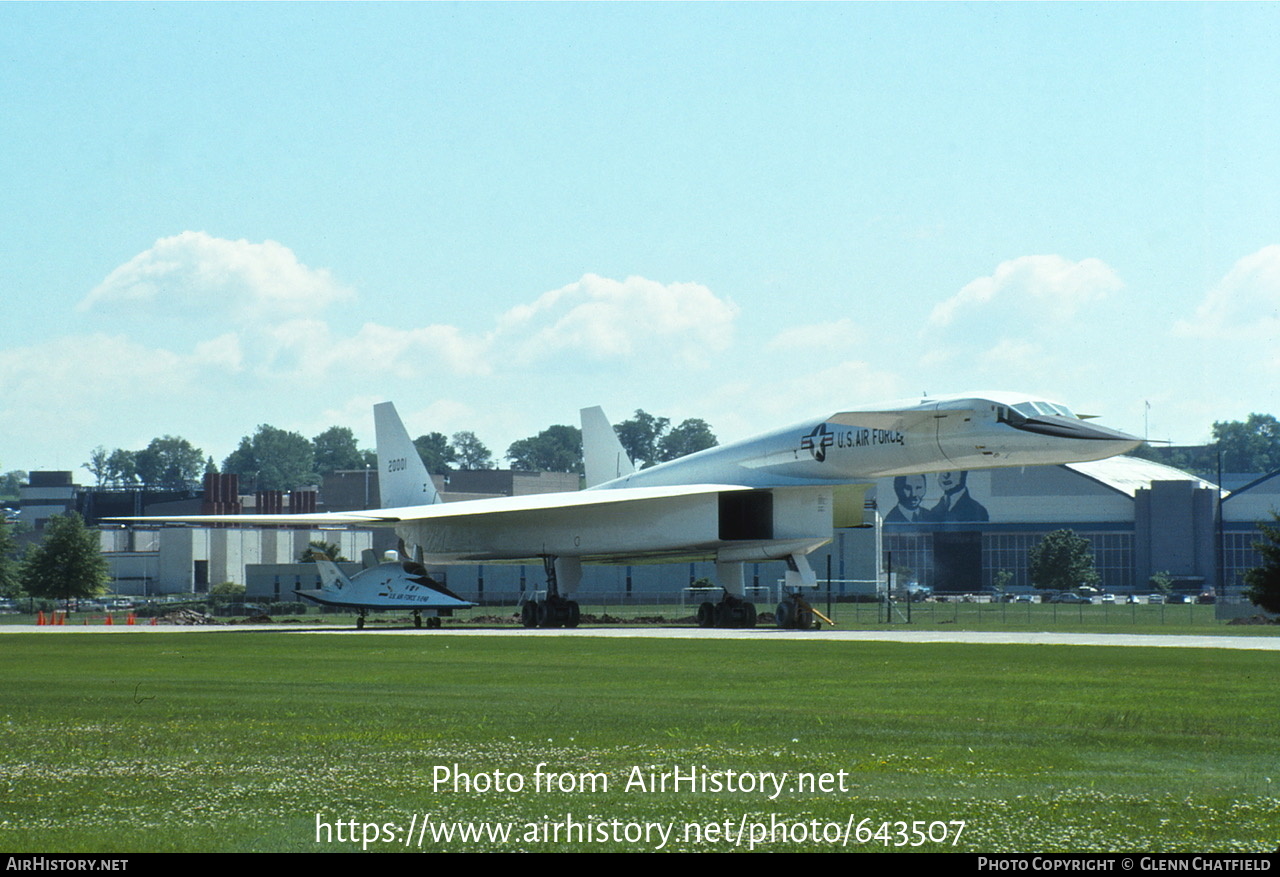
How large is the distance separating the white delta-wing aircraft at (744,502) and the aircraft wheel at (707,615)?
0.04 meters

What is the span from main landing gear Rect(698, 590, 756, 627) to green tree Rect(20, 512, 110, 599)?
3639cm

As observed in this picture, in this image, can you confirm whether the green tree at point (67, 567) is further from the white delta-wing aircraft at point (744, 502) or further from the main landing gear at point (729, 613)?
the main landing gear at point (729, 613)

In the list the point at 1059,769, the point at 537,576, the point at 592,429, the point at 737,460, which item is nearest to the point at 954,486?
the point at 537,576

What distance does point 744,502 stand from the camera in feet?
137

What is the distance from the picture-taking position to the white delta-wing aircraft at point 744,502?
116ft

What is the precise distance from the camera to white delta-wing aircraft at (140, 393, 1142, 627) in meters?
35.4

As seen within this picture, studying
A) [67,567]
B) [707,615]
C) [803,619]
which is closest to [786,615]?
[803,619]

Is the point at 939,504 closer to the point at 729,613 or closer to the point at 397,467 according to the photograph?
the point at 397,467

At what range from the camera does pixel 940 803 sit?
8805mm

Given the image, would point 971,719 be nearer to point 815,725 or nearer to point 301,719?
point 815,725

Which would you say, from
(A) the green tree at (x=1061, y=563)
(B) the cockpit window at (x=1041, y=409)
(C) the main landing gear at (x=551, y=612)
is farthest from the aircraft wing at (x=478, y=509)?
(A) the green tree at (x=1061, y=563)

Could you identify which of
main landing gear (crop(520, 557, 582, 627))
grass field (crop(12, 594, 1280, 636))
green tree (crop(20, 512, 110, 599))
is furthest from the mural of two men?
main landing gear (crop(520, 557, 582, 627))
